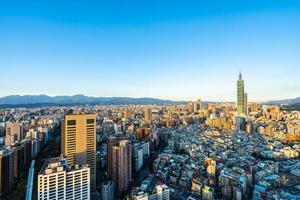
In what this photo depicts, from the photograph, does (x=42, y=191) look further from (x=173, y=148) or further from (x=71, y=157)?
(x=173, y=148)

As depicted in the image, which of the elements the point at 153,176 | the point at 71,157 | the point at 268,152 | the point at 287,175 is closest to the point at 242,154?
the point at 268,152

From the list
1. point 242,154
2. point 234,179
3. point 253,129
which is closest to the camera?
point 234,179

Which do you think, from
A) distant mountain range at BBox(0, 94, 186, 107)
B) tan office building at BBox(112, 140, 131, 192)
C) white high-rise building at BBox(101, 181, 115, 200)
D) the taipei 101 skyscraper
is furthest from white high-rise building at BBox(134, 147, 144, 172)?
distant mountain range at BBox(0, 94, 186, 107)

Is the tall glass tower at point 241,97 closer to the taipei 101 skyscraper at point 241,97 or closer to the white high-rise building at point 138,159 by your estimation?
the taipei 101 skyscraper at point 241,97

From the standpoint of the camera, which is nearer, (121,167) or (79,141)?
(79,141)

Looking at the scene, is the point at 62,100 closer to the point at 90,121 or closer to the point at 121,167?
the point at 90,121

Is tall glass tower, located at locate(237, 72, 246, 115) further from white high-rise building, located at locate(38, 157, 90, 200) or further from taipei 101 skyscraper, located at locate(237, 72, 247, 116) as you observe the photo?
white high-rise building, located at locate(38, 157, 90, 200)

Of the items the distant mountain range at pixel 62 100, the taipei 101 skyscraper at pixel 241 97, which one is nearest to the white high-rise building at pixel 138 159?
the taipei 101 skyscraper at pixel 241 97

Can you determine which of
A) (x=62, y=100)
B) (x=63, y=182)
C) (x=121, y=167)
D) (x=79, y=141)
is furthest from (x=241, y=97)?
(x=62, y=100)
